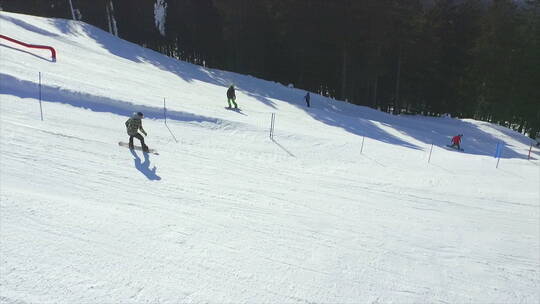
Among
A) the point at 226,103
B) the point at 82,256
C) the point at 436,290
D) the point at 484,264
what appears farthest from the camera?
the point at 226,103

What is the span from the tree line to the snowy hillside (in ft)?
56.7

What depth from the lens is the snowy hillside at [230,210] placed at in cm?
514

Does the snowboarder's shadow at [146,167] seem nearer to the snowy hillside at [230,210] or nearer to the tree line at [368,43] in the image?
the snowy hillside at [230,210]

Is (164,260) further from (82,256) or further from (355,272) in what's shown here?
(355,272)

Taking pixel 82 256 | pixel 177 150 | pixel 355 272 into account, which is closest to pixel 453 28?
pixel 177 150

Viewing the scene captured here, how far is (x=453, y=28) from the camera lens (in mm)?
37875

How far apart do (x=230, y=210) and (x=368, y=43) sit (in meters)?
25.2

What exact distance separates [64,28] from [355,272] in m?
29.9

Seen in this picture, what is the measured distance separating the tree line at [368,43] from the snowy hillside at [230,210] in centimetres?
1728

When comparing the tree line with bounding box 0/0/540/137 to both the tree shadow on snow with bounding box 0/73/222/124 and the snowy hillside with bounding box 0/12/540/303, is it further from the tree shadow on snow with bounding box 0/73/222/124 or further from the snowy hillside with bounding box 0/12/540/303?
the tree shadow on snow with bounding box 0/73/222/124

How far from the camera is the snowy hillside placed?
5.14 meters

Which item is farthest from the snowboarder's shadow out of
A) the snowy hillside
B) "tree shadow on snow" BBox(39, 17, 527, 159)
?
"tree shadow on snow" BBox(39, 17, 527, 159)

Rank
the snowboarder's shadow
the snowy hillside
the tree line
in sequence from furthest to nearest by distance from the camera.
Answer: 1. the tree line
2. the snowboarder's shadow
3. the snowy hillside

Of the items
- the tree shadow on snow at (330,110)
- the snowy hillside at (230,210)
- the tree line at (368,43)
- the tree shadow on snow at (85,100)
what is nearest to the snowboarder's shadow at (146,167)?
the snowy hillside at (230,210)
